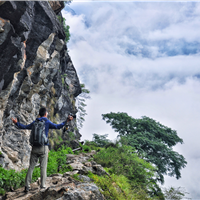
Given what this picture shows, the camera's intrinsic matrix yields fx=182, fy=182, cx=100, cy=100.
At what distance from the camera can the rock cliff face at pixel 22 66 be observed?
7.93 metres

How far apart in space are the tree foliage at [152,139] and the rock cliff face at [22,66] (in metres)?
10.1

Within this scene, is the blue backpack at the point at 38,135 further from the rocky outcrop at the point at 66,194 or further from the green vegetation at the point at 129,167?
the green vegetation at the point at 129,167

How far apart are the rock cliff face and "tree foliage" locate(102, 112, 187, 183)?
10098 mm

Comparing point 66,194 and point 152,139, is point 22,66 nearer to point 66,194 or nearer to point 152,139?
point 66,194

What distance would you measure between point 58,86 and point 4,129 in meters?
10.6

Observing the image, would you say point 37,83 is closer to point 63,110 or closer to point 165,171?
point 63,110

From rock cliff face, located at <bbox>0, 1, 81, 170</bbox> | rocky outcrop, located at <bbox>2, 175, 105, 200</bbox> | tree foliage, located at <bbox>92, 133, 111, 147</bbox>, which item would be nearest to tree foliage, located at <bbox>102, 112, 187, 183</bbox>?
tree foliage, located at <bbox>92, 133, 111, 147</bbox>

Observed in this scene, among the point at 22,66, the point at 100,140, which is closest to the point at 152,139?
the point at 100,140

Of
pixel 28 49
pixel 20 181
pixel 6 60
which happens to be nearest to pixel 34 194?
pixel 20 181

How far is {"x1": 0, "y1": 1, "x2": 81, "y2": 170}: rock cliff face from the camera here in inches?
312

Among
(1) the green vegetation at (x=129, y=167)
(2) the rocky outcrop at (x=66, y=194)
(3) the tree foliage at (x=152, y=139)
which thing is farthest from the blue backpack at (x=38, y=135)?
(3) the tree foliage at (x=152, y=139)

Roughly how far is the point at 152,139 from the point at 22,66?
2115 cm

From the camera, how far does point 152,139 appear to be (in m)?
26.0

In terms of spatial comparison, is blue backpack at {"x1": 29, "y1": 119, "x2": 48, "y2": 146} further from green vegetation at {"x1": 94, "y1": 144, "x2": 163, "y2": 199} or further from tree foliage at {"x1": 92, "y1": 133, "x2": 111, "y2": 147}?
tree foliage at {"x1": 92, "y1": 133, "x2": 111, "y2": 147}
